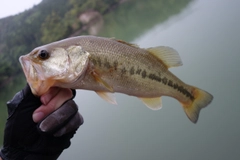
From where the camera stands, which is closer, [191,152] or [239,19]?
[191,152]

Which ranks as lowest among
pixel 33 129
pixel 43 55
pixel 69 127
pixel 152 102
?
pixel 33 129

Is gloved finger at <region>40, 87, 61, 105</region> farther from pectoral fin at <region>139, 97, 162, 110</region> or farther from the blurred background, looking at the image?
the blurred background

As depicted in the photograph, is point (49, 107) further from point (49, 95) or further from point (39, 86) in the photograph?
point (39, 86)

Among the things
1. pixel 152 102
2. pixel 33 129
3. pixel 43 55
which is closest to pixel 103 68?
pixel 43 55

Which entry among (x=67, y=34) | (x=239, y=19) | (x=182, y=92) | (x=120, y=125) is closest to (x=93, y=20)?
(x=67, y=34)

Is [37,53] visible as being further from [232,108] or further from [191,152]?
[232,108]

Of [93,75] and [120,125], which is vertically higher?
[93,75]
